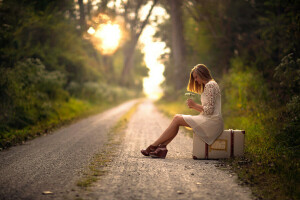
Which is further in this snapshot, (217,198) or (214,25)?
(214,25)

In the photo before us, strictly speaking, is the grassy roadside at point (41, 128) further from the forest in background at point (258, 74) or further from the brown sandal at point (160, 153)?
the forest in background at point (258, 74)

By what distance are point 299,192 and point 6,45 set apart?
12.5 metres

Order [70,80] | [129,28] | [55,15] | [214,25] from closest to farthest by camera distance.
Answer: [214,25] → [55,15] → [70,80] → [129,28]

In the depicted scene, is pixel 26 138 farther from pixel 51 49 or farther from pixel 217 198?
pixel 51 49

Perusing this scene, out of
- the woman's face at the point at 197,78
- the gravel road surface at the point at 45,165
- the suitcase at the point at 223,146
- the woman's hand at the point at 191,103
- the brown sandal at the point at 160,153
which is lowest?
the gravel road surface at the point at 45,165

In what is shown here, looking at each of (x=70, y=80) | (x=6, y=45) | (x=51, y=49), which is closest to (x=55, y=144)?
(x=6, y=45)

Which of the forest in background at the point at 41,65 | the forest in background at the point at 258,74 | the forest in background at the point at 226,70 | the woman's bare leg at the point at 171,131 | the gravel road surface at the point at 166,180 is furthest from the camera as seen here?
the forest in background at the point at 41,65

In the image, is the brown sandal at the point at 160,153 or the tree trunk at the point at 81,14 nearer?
the brown sandal at the point at 160,153

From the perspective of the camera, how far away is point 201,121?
5.88 meters

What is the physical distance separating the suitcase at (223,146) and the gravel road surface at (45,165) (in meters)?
2.41

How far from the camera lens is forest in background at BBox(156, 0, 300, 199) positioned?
4823 mm

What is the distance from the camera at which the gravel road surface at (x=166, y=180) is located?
3758 mm

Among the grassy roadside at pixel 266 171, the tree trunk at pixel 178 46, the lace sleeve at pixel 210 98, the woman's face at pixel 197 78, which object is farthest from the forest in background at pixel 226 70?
the woman's face at pixel 197 78

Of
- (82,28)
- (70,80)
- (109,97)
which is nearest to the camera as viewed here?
(70,80)
